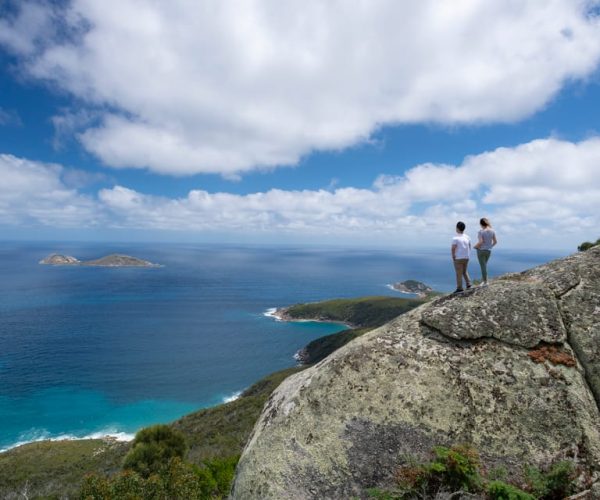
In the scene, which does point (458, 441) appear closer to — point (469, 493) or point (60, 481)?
point (469, 493)

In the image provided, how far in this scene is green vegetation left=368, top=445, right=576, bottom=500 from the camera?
7574 millimetres

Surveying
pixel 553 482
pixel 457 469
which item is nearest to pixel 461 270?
pixel 553 482

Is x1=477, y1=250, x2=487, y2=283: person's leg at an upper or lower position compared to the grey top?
lower

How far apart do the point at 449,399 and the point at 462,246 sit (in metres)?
5.27

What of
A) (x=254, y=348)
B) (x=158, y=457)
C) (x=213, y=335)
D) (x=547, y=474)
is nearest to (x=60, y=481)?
(x=158, y=457)

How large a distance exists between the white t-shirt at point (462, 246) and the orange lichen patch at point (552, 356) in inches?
139

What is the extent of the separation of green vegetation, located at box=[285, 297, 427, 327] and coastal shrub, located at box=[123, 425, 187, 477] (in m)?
124

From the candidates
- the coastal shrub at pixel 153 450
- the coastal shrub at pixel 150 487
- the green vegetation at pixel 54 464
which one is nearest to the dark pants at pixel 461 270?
the coastal shrub at pixel 150 487

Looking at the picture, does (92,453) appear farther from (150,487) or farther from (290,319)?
(290,319)

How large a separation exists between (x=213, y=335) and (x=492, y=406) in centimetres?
14398

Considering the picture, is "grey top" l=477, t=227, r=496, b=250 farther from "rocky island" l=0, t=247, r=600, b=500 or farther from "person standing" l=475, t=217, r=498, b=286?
"rocky island" l=0, t=247, r=600, b=500

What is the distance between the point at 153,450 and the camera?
35.5 meters

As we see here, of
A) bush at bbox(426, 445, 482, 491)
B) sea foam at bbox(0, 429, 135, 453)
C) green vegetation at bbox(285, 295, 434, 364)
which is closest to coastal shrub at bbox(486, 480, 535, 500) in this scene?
bush at bbox(426, 445, 482, 491)

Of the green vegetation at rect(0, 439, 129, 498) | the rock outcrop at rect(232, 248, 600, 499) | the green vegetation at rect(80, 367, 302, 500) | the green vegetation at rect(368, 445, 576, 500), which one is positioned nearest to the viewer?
the green vegetation at rect(368, 445, 576, 500)
